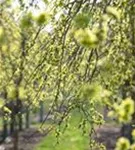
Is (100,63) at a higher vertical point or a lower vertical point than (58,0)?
lower

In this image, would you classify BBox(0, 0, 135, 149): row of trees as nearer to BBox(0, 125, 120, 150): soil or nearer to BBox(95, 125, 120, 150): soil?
BBox(0, 125, 120, 150): soil

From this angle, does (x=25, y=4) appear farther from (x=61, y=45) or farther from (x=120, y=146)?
(x=120, y=146)

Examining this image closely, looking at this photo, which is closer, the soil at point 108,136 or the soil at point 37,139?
the soil at point 37,139

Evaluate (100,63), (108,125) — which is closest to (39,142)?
(108,125)

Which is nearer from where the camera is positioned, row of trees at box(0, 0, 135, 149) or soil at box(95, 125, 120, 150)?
row of trees at box(0, 0, 135, 149)

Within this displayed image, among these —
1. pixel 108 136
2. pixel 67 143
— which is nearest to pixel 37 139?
pixel 67 143

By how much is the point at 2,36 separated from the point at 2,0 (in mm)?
1987

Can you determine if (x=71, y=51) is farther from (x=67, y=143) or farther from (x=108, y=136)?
(x=108, y=136)

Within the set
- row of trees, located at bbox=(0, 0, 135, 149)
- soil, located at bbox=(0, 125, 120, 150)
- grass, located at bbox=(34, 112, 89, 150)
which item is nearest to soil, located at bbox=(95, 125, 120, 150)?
soil, located at bbox=(0, 125, 120, 150)

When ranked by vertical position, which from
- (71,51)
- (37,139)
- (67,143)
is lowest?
(67,143)

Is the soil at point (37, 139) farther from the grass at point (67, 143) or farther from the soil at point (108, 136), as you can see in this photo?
the grass at point (67, 143)

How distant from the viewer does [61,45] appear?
4.61 m

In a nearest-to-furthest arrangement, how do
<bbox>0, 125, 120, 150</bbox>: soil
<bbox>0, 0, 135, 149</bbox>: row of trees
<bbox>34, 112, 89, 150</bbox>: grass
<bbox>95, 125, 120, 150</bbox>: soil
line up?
<bbox>0, 0, 135, 149</bbox>: row of trees → <bbox>0, 125, 120, 150</bbox>: soil → <bbox>34, 112, 89, 150</bbox>: grass → <bbox>95, 125, 120, 150</bbox>: soil

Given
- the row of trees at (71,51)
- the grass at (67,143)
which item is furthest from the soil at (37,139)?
the row of trees at (71,51)
